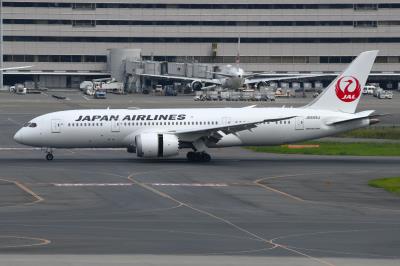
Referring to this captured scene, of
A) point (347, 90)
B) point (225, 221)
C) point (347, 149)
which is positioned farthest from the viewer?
point (347, 149)

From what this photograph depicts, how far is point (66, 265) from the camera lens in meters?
29.7

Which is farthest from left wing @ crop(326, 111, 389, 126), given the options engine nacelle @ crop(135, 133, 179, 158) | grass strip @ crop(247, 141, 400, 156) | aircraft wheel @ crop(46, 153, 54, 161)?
aircraft wheel @ crop(46, 153, 54, 161)

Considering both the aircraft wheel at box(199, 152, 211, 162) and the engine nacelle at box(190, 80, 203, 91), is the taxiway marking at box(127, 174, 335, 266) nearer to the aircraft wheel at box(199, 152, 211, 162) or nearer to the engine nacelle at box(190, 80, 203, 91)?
the aircraft wheel at box(199, 152, 211, 162)

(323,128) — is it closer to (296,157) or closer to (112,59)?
(296,157)

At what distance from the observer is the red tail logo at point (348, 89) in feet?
223

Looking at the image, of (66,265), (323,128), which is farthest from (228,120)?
(66,265)

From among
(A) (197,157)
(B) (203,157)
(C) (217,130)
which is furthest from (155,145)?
(C) (217,130)

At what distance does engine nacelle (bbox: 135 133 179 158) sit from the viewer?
62719 millimetres

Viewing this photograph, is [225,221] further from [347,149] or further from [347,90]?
[347,149]

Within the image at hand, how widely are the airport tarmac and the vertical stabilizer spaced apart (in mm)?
3591

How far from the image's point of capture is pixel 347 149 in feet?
244

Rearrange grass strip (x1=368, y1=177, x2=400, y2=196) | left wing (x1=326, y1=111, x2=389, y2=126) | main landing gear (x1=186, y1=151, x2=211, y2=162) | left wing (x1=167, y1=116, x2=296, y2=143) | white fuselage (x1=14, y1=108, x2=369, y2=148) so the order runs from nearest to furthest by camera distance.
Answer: grass strip (x1=368, y1=177, x2=400, y2=196) → left wing (x1=167, y1=116, x2=296, y2=143) → white fuselage (x1=14, y1=108, x2=369, y2=148) → main landing gear (x1=186, y1=151, x2=211, y2=162) → left wing (x1=326, y1=111, x2=389, y2=126)

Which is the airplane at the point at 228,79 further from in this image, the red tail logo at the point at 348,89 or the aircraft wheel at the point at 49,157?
the aircraft wheel at the point at 49,157

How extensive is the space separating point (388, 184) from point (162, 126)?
58.1ft
